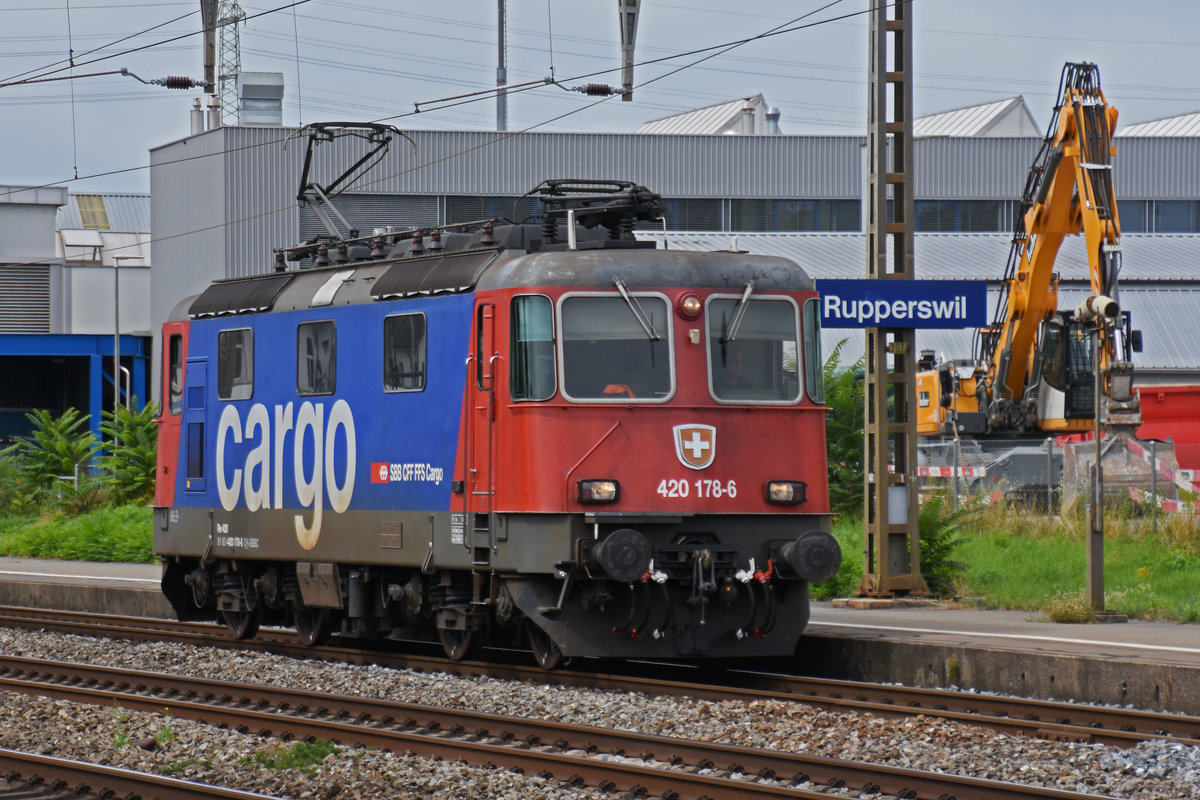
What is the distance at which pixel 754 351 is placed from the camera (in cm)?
1342

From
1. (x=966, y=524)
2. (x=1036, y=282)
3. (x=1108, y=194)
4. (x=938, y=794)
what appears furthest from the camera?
(x=1036, y=282)

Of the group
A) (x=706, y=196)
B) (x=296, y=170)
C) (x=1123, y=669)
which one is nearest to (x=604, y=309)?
(x=1123, y=669)

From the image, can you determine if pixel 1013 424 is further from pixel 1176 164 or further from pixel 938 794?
pixel 1176 164

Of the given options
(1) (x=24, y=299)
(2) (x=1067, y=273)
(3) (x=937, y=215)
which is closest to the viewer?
(2) (x=1067, y=273)

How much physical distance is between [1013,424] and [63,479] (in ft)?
63.9

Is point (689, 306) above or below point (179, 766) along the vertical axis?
above

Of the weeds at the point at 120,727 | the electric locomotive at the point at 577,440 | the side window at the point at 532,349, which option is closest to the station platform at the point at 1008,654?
the electric locomotive at the point at 577,440

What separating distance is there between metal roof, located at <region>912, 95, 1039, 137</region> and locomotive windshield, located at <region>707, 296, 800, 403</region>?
49547mm

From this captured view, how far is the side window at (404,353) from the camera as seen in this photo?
1415cm

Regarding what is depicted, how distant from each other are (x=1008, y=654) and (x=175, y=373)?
915 centimetres

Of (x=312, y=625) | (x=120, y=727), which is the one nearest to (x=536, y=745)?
(x=120, y=727)

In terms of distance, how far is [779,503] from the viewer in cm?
1330

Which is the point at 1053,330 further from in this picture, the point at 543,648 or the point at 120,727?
the point at 120,727

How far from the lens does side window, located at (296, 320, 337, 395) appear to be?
49.8 ft
